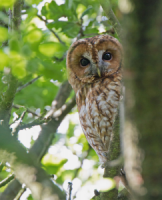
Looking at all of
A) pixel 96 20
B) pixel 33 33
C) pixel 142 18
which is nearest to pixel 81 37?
pixel 96 20

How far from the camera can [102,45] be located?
Answer: 3947 millimetres

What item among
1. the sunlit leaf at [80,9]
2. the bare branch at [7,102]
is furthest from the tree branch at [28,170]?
the sunlit leaf at [80,9]

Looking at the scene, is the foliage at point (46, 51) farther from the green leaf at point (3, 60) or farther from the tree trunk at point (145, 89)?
the tree trunk at point (145, 89)

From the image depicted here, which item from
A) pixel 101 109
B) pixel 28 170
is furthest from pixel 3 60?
pixel 101 109

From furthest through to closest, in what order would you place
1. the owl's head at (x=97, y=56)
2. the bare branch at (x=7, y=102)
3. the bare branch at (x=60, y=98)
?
the bare branch at (x=60, y=98) → the owl's head at (x=97, y=56) → the bare branch at (x=7, y=102)

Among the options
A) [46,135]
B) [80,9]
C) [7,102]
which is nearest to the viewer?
[7,102]

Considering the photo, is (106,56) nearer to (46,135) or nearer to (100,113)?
(100,113)

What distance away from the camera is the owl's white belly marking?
3574mm

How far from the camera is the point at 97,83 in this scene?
3891 mm

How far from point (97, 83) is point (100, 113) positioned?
1.54ft

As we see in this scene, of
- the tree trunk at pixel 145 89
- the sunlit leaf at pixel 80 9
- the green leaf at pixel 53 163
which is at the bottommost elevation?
the green leaf at pixel 53 163

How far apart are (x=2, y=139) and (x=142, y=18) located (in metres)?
0.93

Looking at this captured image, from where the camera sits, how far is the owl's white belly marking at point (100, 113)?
3.57 meters

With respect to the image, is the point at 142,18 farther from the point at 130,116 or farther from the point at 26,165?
the point at 26,165
